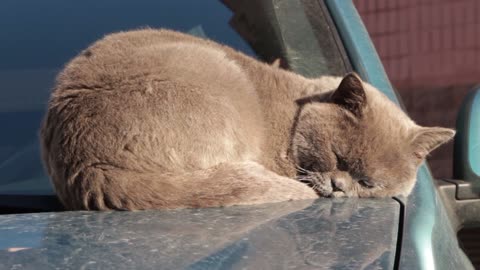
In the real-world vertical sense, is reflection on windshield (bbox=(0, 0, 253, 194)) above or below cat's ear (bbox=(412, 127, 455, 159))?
above

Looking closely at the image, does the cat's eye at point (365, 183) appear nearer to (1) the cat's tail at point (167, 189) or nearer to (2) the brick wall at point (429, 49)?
(1) the cat's tail at point (167, 189)

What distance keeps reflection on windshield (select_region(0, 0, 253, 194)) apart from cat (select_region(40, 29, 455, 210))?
0.10m

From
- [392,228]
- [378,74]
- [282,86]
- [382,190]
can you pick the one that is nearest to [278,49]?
[282,86]

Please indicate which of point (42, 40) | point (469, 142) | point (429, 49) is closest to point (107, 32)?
point (42, 40)

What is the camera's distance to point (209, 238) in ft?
5.14

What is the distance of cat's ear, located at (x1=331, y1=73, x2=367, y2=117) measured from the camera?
100 inches

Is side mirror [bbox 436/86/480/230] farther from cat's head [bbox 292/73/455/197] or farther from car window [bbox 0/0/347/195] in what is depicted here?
car window [bbox 0/0/347/195]

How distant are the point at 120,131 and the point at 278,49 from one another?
0.94 m

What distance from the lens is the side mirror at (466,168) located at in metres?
2.28

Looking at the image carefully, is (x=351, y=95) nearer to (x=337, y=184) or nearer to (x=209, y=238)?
(x=337, y=184)

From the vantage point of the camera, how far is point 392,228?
162 centimetres

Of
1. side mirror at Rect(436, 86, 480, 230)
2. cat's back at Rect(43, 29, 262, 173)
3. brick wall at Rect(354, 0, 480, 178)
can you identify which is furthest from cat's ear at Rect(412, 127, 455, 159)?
brick wall at Rect(354, 0, 480, 178)

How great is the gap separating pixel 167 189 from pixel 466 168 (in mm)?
857

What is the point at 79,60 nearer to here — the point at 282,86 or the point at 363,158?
the point at 282,86
